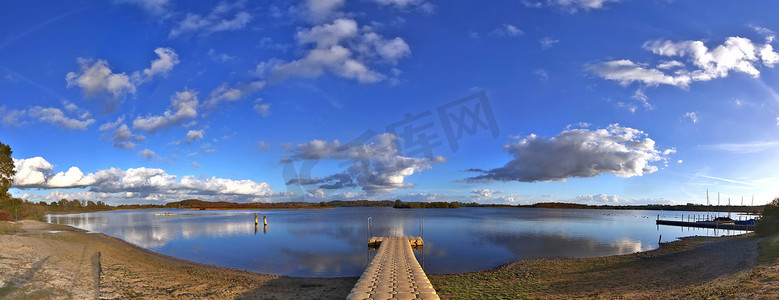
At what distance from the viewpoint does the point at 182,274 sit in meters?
19.9

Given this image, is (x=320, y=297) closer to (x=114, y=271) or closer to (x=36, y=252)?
(x=114, y=271)

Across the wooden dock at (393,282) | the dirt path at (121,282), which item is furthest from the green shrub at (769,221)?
the dirt path at (121,282)

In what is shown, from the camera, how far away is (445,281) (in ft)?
63.0

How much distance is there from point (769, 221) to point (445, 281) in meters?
31.8

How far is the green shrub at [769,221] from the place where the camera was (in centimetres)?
2999

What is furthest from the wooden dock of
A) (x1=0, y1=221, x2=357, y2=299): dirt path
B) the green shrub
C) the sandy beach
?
the green shrub

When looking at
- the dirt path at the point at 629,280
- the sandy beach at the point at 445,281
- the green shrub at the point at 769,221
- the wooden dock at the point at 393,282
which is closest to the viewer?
the wooden dock at the point at 393,282

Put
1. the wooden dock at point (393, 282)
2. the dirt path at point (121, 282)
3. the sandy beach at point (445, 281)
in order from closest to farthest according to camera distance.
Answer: the wooden dock at point (393, 282), the sandy beach at point (445, 281), the dirt path at point (121, 282)

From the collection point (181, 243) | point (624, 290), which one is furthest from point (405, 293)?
point (181, 243)

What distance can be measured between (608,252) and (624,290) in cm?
2111

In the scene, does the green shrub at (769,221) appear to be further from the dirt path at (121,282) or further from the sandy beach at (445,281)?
the dirt path at (121,282)

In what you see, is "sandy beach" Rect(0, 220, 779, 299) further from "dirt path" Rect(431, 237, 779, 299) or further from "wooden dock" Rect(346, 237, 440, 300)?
"wooden dock" Rect(346, 237, 440, 300)

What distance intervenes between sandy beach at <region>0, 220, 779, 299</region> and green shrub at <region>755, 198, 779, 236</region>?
573 inches

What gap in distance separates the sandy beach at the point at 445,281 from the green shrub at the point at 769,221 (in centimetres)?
1456
